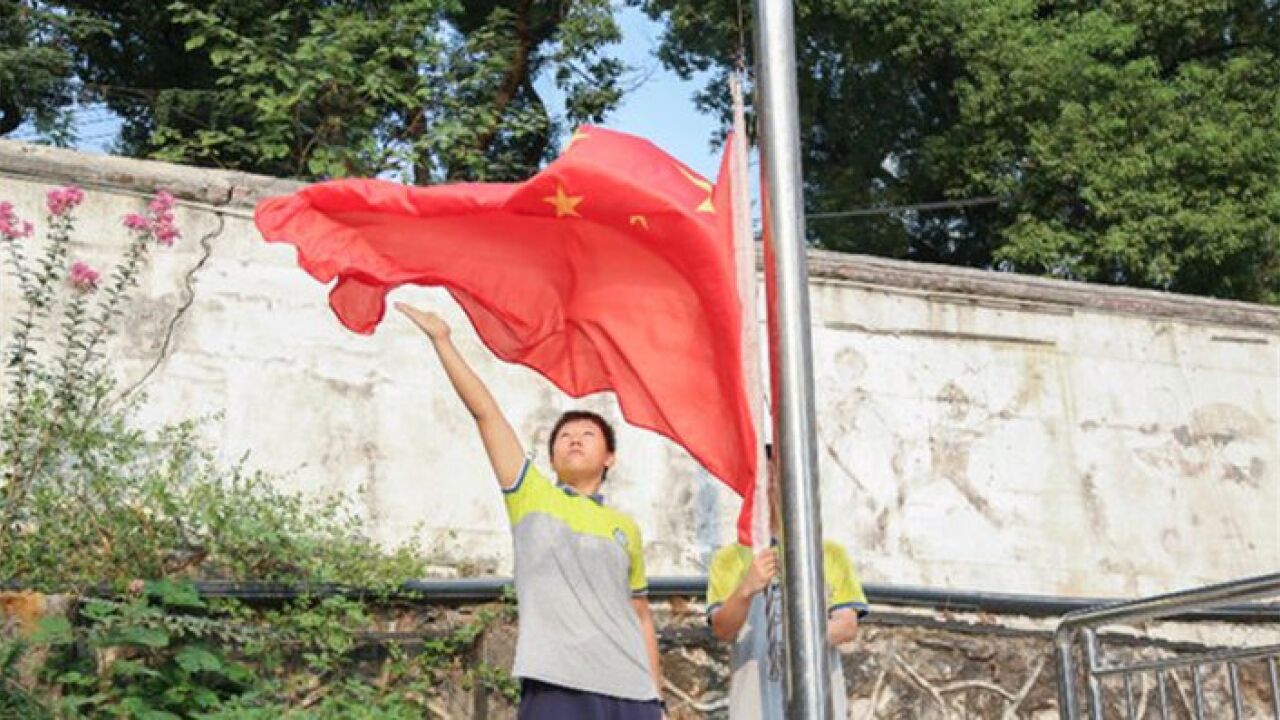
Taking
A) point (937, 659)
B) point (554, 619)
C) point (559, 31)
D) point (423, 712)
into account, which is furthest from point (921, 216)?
point (554, 619)

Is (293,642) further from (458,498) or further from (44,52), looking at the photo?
(44,52)

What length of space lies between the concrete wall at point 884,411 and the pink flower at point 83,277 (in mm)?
454

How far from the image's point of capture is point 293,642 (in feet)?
21.2

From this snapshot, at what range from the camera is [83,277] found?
260 inches

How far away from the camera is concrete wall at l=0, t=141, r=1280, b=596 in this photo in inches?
287

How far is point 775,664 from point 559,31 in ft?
36.6

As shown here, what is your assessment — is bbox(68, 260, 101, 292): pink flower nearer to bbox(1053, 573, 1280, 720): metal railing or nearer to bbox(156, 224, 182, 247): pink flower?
bbox(156, 224, 182, 247): pink flower

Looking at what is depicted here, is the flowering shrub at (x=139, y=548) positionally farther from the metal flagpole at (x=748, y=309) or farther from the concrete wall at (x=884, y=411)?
the metal flagpole at (x=748, y=309)

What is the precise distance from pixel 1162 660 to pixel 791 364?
8.60 feet

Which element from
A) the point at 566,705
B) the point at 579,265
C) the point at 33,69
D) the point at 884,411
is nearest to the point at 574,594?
the point at 566,705

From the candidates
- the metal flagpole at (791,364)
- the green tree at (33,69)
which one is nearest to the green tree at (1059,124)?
the green tree at (33,69)

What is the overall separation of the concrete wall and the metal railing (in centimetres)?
274

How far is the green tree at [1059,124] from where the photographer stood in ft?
43.7

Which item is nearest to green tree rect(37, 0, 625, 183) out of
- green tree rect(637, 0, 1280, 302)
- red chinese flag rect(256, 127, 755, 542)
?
green tree rect(637, 0, 1280, 302)
